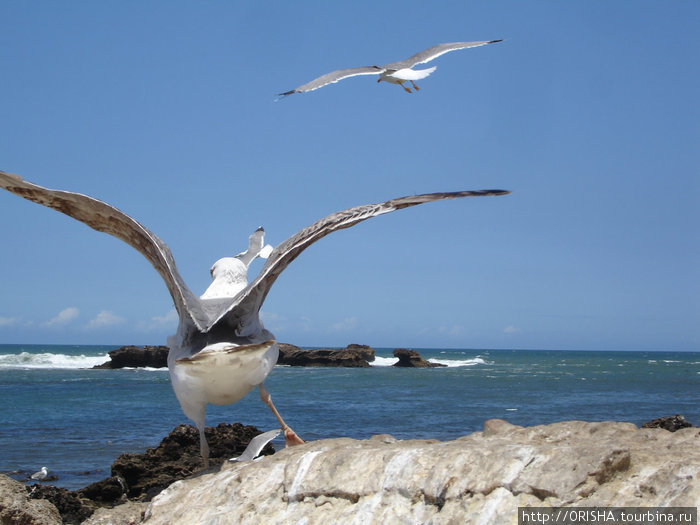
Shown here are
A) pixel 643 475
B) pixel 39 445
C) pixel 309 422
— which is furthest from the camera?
pixel 309 422

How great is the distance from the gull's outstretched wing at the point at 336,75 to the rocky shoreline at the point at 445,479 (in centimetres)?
529

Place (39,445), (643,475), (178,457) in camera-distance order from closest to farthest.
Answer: (643,475), (178,457), (39,445)

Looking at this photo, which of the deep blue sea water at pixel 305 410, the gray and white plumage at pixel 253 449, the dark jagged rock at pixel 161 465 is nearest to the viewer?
the gray and white plumage at pixel 253 449

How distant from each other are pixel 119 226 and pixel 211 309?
0.98 meters

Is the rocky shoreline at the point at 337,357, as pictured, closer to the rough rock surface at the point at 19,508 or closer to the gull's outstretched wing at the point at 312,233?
the rough rock surface at the point at 19,508

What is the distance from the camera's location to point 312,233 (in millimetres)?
5422

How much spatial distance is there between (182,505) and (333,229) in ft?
7.11

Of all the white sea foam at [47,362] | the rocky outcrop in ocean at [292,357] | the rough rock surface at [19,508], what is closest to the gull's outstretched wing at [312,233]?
the rough rock surface at [19,508]

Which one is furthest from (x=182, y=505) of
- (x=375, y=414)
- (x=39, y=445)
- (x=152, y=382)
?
(x=152, y=382)

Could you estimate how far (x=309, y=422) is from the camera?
66.8ft

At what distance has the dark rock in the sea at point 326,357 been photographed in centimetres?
6131

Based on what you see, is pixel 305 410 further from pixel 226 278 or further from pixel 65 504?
pixel 226 278

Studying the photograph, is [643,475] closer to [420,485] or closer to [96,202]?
[420,485]

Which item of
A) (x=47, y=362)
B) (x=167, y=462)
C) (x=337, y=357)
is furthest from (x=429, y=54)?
(x=47, y=362)
